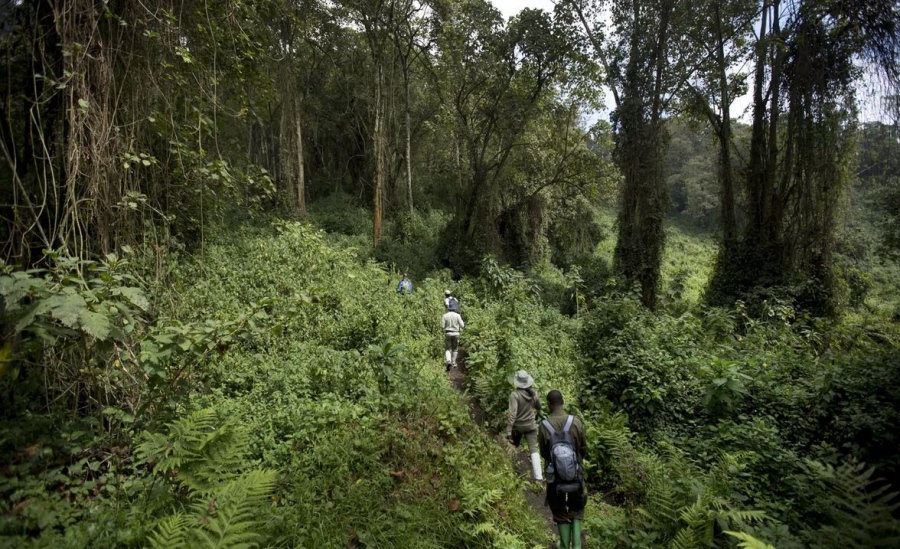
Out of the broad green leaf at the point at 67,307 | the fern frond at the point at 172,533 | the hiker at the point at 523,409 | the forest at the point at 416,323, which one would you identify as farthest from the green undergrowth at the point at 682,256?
the broad green leaf at the point at 67,307

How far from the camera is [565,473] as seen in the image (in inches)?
159

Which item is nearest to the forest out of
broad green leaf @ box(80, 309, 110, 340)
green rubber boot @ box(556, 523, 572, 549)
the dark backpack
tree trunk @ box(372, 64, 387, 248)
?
broad green leaf @ box(80, 309, 110, 340)

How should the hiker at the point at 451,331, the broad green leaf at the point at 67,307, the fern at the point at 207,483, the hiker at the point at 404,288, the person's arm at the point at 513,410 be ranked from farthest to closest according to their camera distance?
1. the hiker at the point at 404,288
2. the hiker at the point at 451,331
3. the person's arm at the point at 513,410
4. the fern at the point at 207,483
5. the broad green leaf at the point at 67,307

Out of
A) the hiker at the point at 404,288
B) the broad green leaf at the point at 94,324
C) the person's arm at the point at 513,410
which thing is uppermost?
the broad green leaf at the point at 94,324

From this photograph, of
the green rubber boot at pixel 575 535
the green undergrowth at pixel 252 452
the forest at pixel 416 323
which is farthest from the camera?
the green rubber boot at pixel 575 535

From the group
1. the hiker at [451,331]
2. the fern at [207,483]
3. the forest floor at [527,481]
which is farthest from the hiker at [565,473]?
the hiker at [451,331]

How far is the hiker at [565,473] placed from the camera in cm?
405

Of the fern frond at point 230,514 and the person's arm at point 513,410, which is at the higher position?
the fern frond at point 230,514

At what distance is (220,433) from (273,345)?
4.11 m

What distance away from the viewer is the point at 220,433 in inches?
139

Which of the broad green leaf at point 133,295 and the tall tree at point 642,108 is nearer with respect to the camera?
the broad green leaf at point 133,295

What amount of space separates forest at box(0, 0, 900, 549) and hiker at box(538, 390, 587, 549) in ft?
1.64

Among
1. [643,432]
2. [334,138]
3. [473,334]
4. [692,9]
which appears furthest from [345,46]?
[643,432]

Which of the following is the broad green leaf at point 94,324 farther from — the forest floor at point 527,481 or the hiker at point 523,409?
the forest floor at point 527,481
